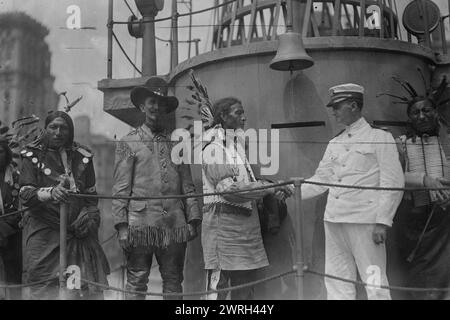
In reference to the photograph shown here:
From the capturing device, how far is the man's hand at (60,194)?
13.2ft

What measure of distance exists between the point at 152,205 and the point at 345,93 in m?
1.45

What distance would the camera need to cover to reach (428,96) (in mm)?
4566

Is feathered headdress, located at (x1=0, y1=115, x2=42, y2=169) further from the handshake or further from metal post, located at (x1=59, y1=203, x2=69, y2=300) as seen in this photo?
the handshake

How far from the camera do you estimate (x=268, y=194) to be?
4078 millimetres

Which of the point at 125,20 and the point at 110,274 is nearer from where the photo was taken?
the point at 110,274

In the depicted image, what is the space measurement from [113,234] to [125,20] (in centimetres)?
166

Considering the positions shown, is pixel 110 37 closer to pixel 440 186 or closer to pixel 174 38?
pixel 174 38

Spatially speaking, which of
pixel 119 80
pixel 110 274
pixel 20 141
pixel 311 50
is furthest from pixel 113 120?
pixel 311 50

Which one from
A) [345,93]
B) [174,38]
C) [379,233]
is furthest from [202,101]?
[379,233]

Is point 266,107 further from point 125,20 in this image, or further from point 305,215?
point 125,20

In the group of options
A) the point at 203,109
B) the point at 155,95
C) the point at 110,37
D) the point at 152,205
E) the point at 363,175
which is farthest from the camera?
the point at 110,37

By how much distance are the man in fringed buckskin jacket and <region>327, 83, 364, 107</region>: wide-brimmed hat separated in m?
1.09

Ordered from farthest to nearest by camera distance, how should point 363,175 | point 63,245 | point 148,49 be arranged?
point 148,49
point 63,245
point 363,175

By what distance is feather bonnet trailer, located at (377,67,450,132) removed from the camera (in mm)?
4398
